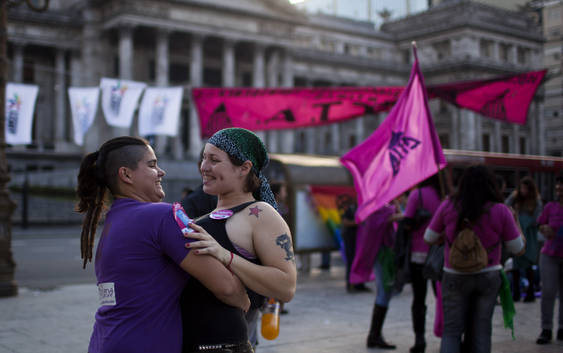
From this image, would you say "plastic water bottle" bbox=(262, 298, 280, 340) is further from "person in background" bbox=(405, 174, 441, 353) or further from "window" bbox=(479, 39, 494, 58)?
"window" bbox=(479, 39, 494, 58)

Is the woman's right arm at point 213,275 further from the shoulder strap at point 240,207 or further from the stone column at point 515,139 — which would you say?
the stone column at point 515,139

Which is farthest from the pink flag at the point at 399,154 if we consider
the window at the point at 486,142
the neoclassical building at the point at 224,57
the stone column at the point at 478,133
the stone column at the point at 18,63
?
the window at the point at 486,142

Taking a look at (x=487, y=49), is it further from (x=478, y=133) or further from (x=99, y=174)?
(x=99, y=174)

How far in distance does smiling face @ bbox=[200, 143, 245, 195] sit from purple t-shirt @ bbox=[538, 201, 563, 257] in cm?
543

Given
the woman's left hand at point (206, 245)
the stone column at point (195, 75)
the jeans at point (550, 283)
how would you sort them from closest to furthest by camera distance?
1. the woman's left hand at point (206, 245)
2. the jeans at point (550, 283)
3. the stone column at point (195, 75)

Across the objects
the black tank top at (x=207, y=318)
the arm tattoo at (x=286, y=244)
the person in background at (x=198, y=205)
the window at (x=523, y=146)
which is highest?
the window at (x=523, y=146)

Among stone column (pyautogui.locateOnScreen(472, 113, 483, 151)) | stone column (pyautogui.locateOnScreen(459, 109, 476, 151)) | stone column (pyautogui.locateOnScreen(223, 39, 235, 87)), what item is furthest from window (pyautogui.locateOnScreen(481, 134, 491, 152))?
stone column (pyautogui.locateOnScreen(223, 39, 235, 87))

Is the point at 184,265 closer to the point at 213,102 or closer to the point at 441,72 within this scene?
the point at 213,102

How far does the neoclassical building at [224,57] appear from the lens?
4534 centimetres

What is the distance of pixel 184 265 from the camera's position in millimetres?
2375

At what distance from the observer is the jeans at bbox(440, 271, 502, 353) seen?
4.99 m

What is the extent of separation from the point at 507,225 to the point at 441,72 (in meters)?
66.5

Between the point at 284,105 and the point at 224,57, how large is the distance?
40566mm

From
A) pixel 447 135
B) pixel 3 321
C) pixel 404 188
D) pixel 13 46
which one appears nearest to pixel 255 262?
pixel 404 188
